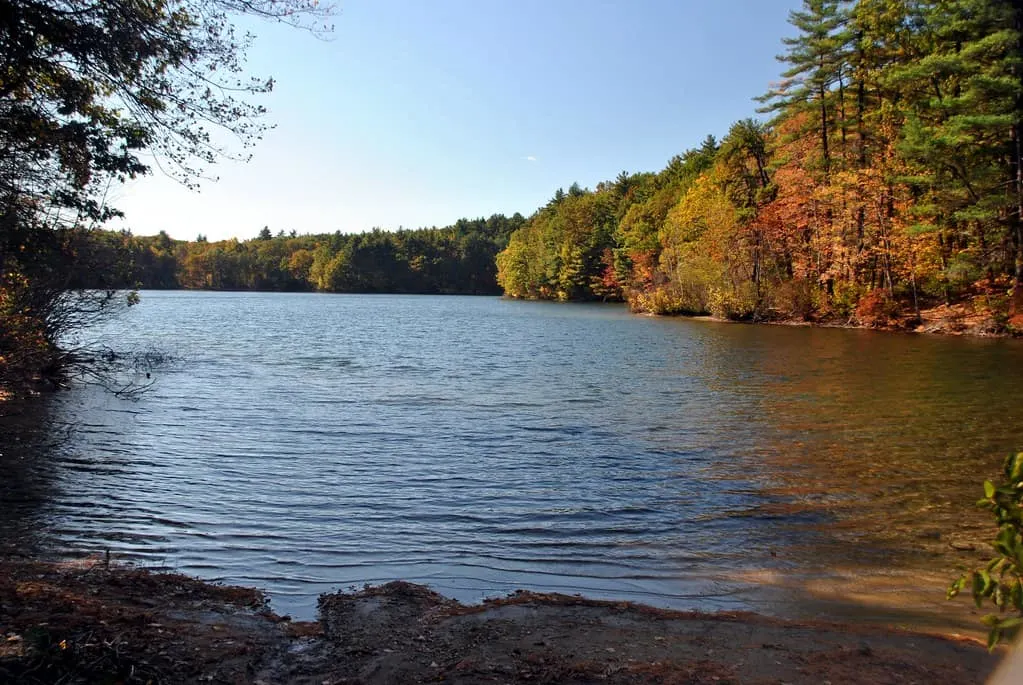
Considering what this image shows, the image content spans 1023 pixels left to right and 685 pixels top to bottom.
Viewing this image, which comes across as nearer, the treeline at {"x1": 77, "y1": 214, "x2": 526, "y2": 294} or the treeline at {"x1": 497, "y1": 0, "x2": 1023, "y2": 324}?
the treeline at {"x1": 497, "y1": 0, "x2": 1023, "y2": 324}

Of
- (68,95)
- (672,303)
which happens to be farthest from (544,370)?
(672,303)

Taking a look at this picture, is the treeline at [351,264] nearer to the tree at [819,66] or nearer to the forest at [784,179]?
the forest at [784,179]

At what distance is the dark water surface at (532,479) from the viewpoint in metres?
7.33

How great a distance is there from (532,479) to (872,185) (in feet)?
125

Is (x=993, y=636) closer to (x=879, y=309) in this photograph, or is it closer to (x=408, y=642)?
(x=408, y=642)

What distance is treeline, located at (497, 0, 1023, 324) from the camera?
108 feet

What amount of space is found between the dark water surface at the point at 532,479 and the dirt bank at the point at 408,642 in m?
0.73

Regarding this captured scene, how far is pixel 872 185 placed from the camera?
40.9m

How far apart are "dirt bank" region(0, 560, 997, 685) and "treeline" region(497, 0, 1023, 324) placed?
2947 centimetres

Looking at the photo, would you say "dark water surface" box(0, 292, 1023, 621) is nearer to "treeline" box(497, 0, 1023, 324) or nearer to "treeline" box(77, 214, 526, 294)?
"treeline" box(497, 0, 1023, 324)

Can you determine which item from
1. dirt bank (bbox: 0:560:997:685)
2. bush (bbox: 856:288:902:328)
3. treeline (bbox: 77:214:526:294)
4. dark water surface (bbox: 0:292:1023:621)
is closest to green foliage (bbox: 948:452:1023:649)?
dirt bank (bbox: 0:560:997:685)

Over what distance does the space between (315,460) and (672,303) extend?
52.8 meters

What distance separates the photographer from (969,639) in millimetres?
5531

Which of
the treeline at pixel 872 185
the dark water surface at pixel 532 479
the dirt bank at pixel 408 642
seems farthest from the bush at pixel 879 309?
the dirt bank at pixel 408 642
